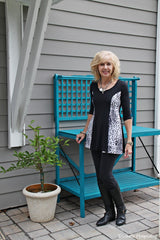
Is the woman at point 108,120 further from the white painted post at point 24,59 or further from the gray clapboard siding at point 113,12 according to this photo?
the gray clapboard siding at point 113,12

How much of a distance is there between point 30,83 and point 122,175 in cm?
170

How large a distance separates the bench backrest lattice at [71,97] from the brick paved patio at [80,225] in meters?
0.91

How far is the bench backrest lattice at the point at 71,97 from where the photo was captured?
322 centimetres

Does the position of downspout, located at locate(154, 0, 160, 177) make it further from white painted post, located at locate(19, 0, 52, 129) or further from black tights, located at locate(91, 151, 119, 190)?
white painted post, located at locate(19, 0, 52, 129)

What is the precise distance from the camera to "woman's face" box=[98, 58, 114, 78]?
2.53 meters

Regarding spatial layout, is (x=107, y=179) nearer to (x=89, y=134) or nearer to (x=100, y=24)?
(x=89, y=134)

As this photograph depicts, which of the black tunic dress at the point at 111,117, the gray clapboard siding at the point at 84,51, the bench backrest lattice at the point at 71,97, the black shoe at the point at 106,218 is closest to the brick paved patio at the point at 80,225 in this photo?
the black shoe at the point at 106,218

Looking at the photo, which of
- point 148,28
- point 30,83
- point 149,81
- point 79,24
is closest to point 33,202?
point 30,83

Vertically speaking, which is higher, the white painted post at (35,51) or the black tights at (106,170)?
the white painted post at (35,51)

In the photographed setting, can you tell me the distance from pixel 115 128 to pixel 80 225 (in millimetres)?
946

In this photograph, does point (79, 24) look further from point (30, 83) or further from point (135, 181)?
point (135, 181)

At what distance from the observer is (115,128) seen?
2.57 m

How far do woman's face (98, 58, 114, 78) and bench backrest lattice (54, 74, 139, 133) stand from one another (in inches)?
27.5

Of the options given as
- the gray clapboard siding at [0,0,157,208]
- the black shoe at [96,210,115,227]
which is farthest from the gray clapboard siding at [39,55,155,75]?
the black shoe at [96,210,115,227]
